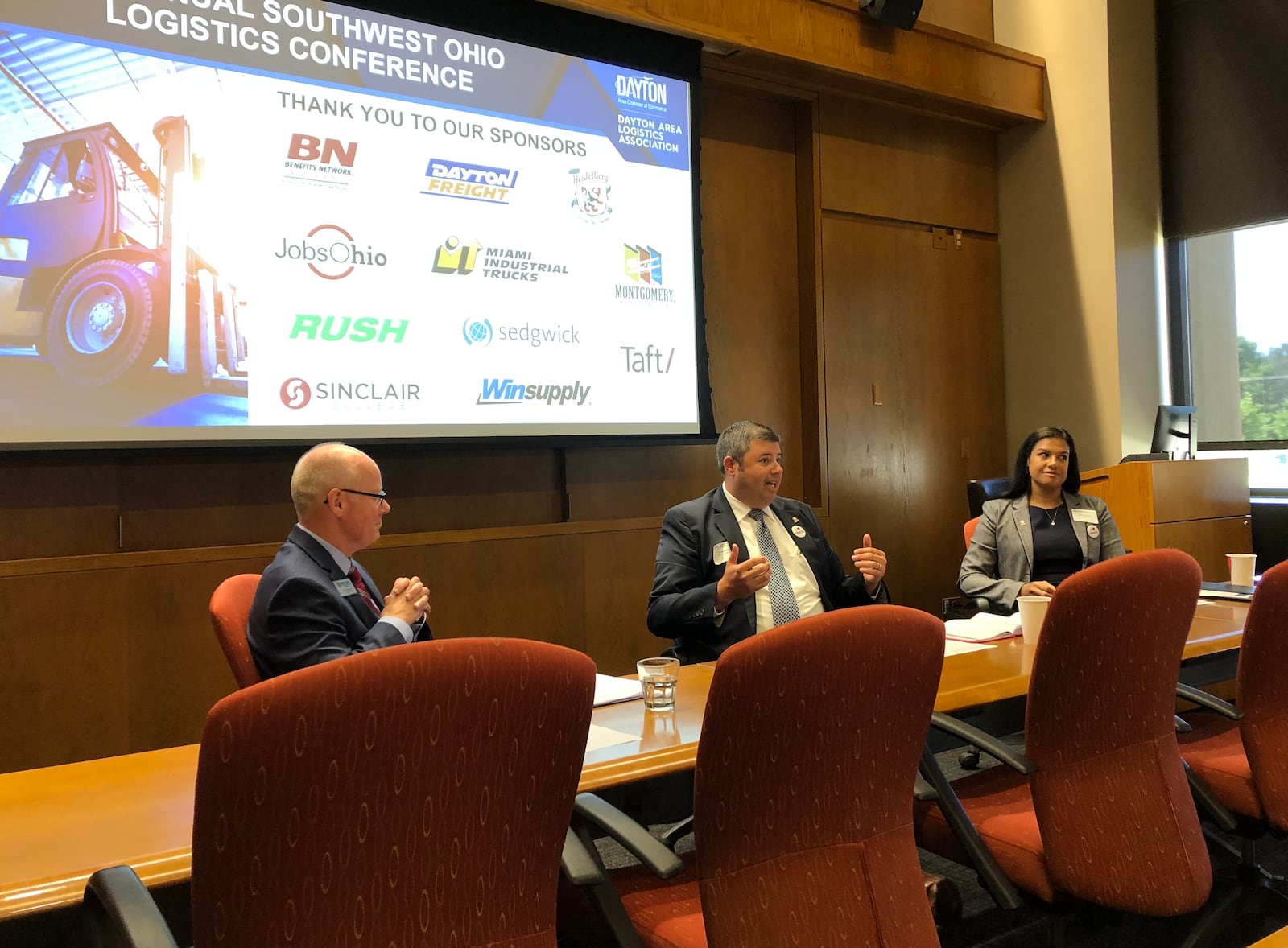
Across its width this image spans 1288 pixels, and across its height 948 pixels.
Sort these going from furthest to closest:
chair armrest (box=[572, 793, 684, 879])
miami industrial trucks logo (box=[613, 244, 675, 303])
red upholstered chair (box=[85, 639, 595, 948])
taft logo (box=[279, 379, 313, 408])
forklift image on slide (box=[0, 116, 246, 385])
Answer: miami industrial trucks logo (box=[613, 244, 675, 303]), taft logo (box=[279, 379, 313, 408]), forklift image on slide (box=[0, 116, 246, 385]), chair armrest (box=[572, 793, 684, 879]), red upholstered chair (box=[85, 639, 595, 948])

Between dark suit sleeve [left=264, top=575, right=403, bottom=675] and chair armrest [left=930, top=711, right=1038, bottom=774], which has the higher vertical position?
dark suit sleeve [left=264, top=575, right=403, bottom=675]

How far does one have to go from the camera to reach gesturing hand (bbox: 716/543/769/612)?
97.7 inches

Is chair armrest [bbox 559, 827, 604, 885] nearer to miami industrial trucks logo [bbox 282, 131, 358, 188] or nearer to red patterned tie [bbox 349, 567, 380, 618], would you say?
red patterned tie [bbox 349, 567, 380, 618]

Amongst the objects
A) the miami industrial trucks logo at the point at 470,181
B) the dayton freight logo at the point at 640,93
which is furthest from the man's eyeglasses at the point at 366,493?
the dayton freight logo at the point at 640,93

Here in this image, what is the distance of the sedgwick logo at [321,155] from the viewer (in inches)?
147

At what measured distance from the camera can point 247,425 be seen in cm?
364

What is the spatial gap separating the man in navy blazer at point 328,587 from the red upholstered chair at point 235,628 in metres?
0.02

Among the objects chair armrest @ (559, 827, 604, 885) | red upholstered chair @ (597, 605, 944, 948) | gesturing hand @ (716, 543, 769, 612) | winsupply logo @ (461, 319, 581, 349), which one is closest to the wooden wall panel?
winsupply logo @ (461, 319, 581, 349)

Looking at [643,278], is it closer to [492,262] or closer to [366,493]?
[492,262]

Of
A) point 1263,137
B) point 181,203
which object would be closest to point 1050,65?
point 1263,137

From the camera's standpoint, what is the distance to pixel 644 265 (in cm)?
462

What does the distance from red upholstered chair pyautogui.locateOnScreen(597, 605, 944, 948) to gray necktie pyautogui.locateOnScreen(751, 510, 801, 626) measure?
140 cm

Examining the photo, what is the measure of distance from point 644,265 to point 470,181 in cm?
91

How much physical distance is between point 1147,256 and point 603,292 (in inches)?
145
